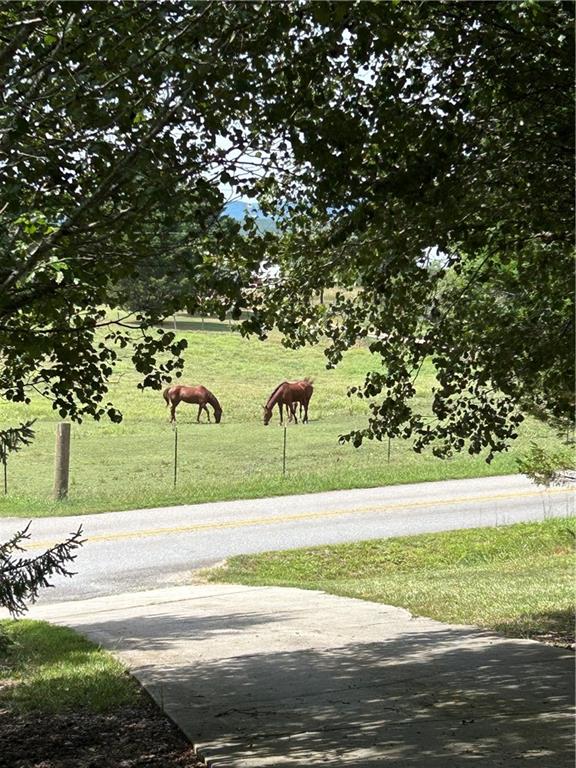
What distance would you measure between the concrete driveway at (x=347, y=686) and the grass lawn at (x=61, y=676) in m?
0.20

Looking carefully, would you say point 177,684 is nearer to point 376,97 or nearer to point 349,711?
point 349,711

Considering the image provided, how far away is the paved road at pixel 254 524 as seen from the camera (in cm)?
1563

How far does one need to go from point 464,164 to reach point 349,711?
10.9ft

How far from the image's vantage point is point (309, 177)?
664cm

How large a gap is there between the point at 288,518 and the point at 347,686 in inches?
492

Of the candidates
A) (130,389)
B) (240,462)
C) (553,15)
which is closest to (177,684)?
(553,15)

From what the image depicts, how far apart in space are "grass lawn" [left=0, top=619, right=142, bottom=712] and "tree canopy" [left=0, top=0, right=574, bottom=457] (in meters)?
1.84

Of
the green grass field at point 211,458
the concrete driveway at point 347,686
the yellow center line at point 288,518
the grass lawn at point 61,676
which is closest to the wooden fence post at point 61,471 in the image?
the green grass field at point 211,458

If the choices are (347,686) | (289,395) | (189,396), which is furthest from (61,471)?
(347,686)

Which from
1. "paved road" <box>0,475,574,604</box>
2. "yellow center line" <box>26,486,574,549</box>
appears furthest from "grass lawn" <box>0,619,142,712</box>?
"yellow center line" <box>26,486,574,549</box>

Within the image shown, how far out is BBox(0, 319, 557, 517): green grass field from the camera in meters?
22.5

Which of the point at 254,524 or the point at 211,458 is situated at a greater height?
the point at 211,458

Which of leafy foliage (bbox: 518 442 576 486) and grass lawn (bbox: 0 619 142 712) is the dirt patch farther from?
leafy foliage (bbox: 518 442 576 486)

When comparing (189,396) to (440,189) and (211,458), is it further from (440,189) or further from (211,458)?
(440,189)
